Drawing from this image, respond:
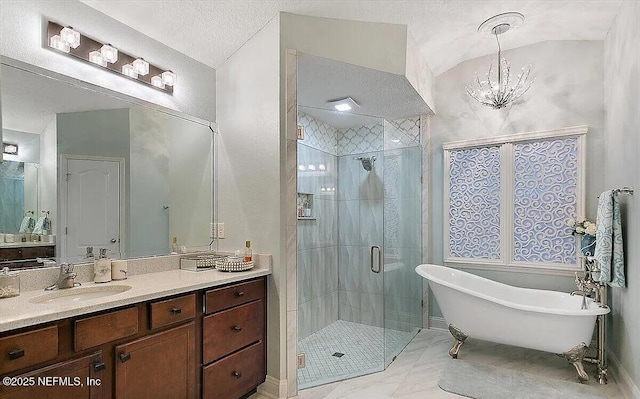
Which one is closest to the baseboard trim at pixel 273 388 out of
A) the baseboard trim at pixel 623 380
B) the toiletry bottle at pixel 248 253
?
the toiletry bottle at pixel 248 253

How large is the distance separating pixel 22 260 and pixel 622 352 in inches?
162

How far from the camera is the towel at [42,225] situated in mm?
1969

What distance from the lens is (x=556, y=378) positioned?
110 inches

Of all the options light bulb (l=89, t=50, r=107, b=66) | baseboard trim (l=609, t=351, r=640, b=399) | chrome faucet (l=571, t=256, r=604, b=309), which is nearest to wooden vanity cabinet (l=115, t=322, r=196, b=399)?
light bulb (l=89, t=50, r=107, b=66)

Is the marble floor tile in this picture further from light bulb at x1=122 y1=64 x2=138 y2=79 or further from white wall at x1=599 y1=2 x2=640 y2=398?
light bulb at x1=122 y1=64 x2=138 y2=79

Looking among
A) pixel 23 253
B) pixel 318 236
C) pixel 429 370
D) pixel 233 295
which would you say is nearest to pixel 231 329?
pixel 233 295

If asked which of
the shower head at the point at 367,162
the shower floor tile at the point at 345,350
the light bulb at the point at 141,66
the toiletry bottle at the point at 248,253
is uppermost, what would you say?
the light bulb at the point at 141,66

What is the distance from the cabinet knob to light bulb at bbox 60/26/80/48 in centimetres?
164

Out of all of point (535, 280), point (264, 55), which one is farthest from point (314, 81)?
point (535, 280)

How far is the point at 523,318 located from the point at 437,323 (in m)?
1.30

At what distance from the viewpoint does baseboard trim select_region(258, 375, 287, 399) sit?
247 cm

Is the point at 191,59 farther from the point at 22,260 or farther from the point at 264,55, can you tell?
the point at 22,260

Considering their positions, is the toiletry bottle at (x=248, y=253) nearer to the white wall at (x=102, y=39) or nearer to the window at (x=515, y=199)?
the white wall at (x=102, y=39)

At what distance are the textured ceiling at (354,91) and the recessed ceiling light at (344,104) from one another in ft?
0.16
